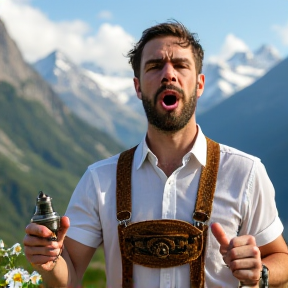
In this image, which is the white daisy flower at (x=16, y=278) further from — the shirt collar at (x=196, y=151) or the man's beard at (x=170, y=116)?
the man's beard at (x=170, y=116)

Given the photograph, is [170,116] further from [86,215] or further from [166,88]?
[86,215]

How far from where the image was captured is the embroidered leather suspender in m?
3.96

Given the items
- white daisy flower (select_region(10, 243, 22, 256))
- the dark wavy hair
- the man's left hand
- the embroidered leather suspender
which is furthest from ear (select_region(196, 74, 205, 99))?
white daisy flower (select_region(10, 243, 22, 256))

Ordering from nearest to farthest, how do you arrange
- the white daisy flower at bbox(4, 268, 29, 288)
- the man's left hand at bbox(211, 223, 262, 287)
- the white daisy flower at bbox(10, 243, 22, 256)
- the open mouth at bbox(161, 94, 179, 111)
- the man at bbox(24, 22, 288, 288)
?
the man's left hand at bbox(211, 223, 262, 287) < the white daisy flower at bbox(4, 268, 29, 288) < the man at bbox(24, 22, 288, 288) < the open mouth at bbox(161, 94, 179, 111) < the white daisy flower at bbox(10, 243, 22, 256)

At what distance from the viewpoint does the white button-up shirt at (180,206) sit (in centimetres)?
402

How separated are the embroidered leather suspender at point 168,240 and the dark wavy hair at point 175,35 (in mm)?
1036

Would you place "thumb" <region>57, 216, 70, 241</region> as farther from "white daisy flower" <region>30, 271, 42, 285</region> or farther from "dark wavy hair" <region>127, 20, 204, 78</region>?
"dark wavy hair" <region>127, 20, 204, 78</region>

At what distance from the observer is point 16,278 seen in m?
3.99

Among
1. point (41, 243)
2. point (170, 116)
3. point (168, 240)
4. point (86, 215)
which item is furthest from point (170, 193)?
point (41, 243)

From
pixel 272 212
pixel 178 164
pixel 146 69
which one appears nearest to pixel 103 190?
pixel 178 164

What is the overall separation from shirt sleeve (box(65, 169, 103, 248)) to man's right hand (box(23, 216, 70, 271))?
558 millimetres

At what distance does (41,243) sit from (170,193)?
1.04 meters

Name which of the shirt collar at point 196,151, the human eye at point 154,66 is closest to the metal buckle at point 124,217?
the shirt collar at point 196,151

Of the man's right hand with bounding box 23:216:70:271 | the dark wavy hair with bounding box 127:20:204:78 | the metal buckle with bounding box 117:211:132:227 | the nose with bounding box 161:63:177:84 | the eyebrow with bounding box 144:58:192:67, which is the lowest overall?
the man's right hand with bounding box 23:216:70:271
